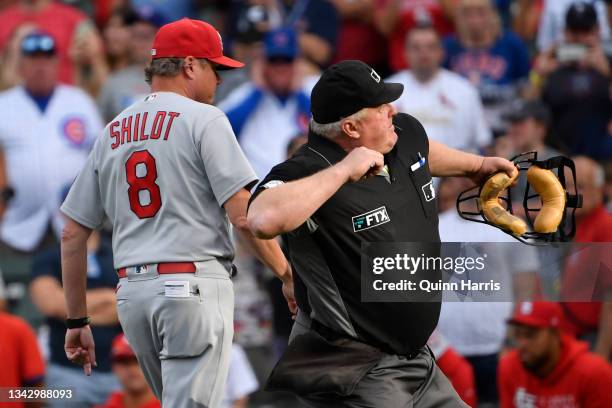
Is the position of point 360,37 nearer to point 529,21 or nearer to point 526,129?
point 529,21

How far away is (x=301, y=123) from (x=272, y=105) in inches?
10.7

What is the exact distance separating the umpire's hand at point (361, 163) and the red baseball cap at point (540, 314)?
3029mm

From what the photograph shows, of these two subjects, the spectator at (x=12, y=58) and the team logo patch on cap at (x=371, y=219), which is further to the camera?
the spectator at (x=12, y=58)

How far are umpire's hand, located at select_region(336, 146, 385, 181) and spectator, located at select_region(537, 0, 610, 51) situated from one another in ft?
20.4

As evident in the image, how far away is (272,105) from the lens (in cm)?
949

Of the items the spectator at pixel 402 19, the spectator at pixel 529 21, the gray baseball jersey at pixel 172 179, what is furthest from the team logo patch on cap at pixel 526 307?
the spectator at pixel 529 21

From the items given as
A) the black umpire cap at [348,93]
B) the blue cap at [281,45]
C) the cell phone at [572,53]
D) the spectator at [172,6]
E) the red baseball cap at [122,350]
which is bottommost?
the red baseball cap at [122,350]

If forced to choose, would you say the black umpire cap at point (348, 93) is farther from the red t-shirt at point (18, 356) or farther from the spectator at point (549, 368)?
the red t-shirt at point (18, 356)

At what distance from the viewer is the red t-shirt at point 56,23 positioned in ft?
34.4

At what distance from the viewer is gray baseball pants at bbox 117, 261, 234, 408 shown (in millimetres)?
4738

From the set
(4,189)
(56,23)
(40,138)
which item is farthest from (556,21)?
(4,189)

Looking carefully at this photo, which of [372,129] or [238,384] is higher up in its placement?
[372,129]

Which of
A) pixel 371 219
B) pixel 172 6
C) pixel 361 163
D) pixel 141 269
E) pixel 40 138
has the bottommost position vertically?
pixel 141 269

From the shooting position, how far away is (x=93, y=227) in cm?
509
